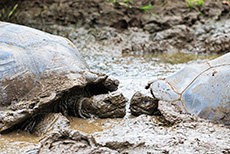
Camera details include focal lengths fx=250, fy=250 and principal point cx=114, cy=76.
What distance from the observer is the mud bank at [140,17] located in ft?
23.7

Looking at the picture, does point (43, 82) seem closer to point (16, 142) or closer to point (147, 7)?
point (16, 142)

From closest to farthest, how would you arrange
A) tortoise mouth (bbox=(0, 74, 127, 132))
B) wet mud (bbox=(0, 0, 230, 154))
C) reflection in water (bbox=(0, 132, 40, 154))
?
1. reflection in water (bbox=(0, 132, 40, 154))
2. tortoise mouth (bbox=(0, 74, 127, 132))
3. wet mud (bbox=(0, 0, 230, 154))

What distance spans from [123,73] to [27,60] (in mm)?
2207

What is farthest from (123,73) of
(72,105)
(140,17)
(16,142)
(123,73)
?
(140,17)

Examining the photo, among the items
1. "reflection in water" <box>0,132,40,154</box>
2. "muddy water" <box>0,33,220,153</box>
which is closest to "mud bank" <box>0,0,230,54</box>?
"muddy water" <box>0,33,220,153</box>

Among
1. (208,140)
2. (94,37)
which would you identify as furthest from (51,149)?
(94,37)

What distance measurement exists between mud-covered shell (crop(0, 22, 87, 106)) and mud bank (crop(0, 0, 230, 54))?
14.4 feet

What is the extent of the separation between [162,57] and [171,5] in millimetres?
2479

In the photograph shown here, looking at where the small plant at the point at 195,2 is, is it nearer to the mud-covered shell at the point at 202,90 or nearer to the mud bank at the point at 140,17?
the mud bank at the point at 140,17

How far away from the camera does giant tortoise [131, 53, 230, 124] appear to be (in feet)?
8.61

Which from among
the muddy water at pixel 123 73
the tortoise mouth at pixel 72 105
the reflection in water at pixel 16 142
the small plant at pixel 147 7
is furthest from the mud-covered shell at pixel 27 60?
the small plant at pixel 147 7

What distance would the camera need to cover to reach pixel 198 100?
268cm

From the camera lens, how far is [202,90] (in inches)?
106

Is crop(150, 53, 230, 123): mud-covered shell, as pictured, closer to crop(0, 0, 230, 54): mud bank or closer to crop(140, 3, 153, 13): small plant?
crop(0, 0, 230, 54): mud bank
